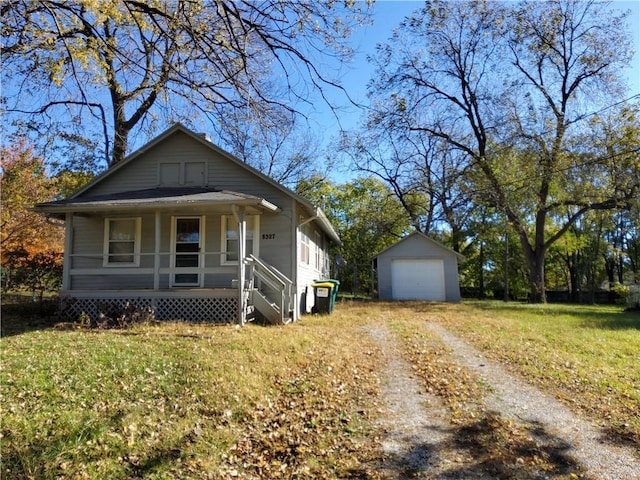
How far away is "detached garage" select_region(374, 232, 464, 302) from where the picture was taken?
74.2ft

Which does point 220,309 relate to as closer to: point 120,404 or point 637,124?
→ point 120,404

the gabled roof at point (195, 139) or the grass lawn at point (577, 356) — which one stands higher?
the gabled roof at point (195, 139)

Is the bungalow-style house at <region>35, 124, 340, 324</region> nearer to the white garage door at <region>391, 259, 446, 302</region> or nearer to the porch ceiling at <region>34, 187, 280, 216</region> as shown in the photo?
the porch ceiling at <region>34, 187, 280, 216</region>

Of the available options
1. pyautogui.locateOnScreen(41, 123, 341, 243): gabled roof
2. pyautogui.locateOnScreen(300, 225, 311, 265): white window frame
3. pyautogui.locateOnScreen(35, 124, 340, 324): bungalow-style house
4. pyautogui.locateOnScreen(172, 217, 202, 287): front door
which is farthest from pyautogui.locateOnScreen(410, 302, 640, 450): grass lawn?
pyautogui.locateOnScreen(172, 217, 202, 287): front door

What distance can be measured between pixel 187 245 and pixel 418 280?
13.8 m

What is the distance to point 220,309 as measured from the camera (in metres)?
10.9

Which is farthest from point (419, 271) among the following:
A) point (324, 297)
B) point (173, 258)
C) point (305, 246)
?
point (173, 258)

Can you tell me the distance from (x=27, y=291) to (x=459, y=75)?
24096 mm

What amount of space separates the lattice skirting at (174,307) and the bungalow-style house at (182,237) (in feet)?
0.08

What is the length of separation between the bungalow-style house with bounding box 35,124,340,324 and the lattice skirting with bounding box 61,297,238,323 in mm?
25

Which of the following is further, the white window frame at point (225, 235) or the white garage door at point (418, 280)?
the white garage door at point (418, 280)

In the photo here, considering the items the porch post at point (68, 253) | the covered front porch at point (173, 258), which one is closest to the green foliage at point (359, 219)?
the covered front porch at point (173, 258)

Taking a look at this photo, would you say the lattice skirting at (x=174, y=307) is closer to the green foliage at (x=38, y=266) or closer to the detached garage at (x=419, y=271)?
the green foliage at (x=38, y=266)

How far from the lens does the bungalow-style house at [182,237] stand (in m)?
10.9
